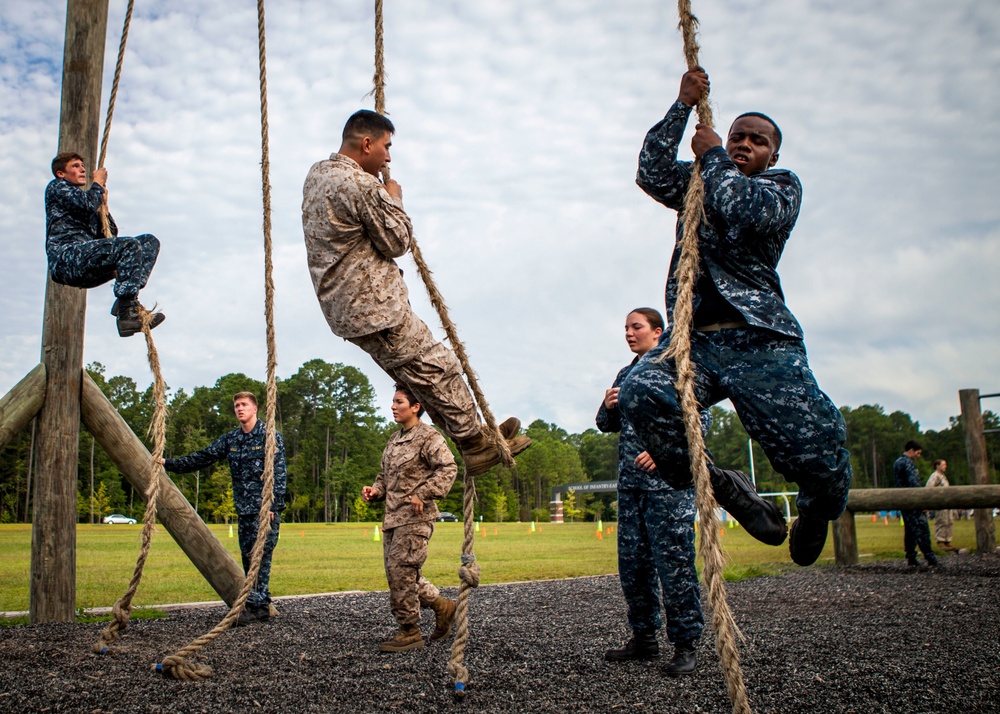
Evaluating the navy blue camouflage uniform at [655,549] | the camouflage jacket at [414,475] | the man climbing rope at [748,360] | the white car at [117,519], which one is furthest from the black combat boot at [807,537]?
the white car at [117,519]

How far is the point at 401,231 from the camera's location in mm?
4156

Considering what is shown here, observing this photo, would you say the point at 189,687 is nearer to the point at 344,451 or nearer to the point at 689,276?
the point at 689,276

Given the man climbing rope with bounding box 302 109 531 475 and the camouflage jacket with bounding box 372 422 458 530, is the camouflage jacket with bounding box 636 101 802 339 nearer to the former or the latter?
the man climbing rope with bounding box 302 109 531 475

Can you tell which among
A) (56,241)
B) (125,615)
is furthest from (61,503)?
(56,241)

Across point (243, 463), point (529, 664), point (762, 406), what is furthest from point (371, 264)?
point (243, 463)

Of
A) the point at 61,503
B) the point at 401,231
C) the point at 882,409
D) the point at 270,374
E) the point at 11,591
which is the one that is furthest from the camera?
the point at 882,409

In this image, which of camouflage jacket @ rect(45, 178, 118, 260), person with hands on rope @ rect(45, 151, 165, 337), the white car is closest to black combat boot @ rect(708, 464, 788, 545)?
person with hands on rope @ rect(45, 151, 165, 337)

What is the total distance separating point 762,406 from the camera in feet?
10.3

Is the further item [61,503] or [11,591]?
[11,591]

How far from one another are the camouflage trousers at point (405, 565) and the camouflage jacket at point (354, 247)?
7.28 feet

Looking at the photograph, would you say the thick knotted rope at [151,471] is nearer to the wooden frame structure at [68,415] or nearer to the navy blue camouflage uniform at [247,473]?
the wooden frame structure at [68,415]

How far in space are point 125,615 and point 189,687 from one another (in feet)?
3.57

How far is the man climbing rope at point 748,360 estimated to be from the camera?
3152 mm

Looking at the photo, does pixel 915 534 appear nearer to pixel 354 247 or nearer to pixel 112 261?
pixel 354 247
